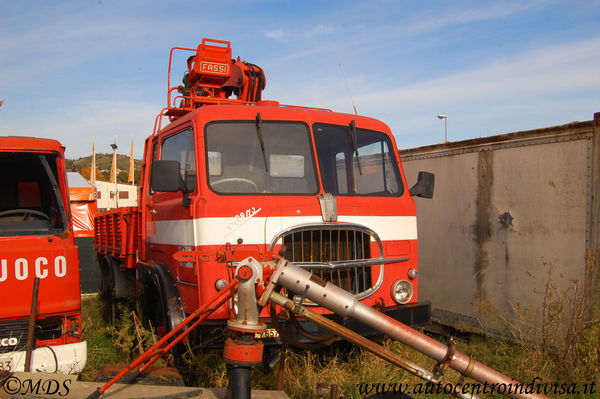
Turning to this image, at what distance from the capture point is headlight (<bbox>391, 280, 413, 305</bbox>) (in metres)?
4.84

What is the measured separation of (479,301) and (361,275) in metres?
2.56

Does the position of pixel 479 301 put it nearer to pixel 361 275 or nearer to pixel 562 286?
pixel 562 286

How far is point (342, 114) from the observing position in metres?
5.42

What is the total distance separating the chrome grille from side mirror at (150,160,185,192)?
3.38ft

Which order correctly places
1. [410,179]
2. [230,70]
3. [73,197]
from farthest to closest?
[73,197] < [410,179] < [230,70]

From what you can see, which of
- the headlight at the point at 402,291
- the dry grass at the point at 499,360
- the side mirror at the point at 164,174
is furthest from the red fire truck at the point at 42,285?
the headlight at the point at 402,291

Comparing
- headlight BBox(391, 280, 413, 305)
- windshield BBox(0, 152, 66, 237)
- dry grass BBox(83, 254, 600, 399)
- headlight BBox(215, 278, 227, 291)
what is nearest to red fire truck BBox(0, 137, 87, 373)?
dry grass BBox(83, 254, 600, 399)

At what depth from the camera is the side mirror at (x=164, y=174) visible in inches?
175

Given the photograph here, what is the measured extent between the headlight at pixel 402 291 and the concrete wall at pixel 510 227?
146 centimetres

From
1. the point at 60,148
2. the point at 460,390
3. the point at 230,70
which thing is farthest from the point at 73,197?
the point at 460,390

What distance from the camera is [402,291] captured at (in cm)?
489

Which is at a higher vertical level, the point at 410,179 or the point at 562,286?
the point at 410,179

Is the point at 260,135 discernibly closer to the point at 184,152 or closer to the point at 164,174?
the point at 184,152

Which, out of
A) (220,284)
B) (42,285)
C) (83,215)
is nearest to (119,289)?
(42,285)
